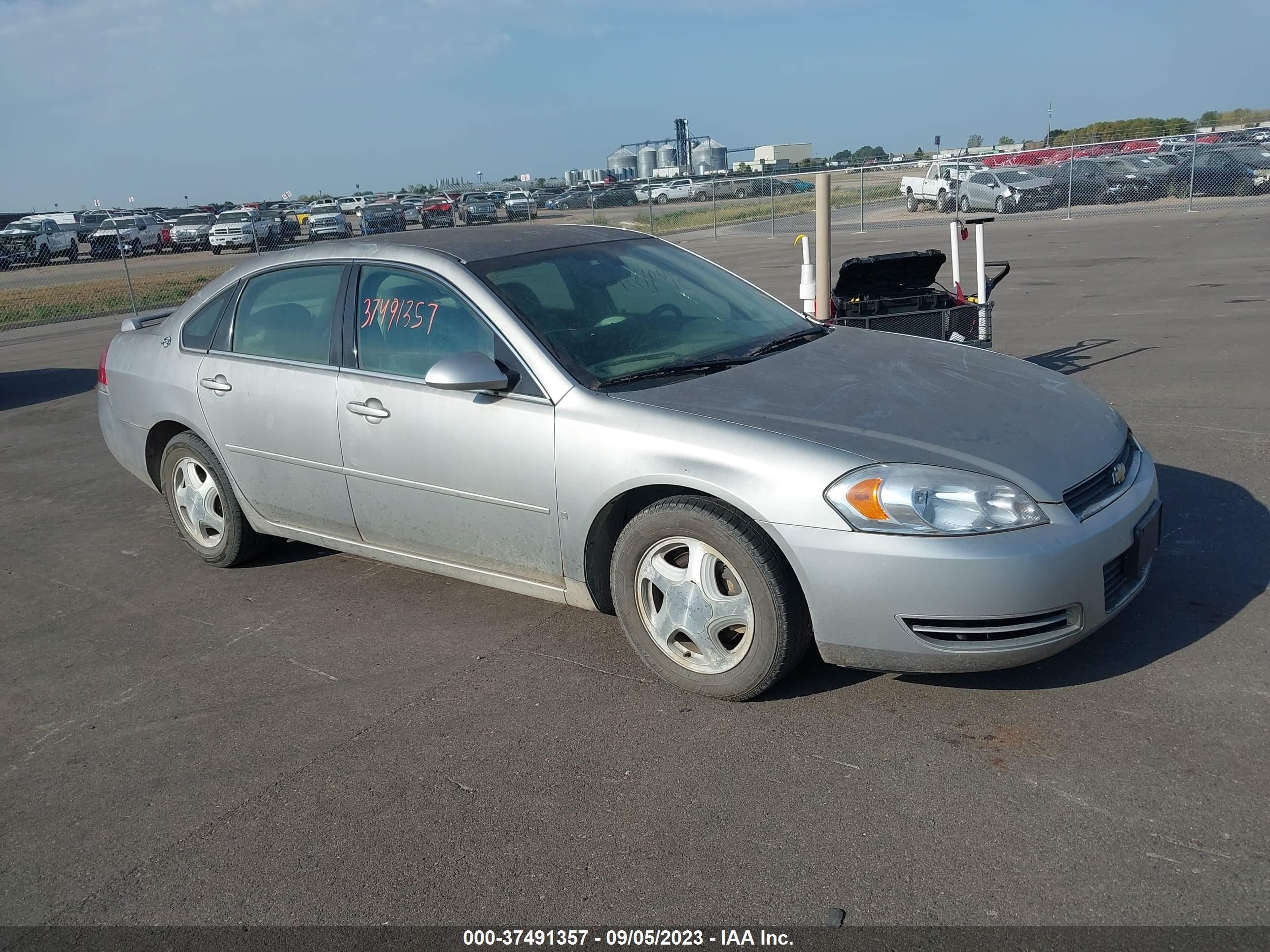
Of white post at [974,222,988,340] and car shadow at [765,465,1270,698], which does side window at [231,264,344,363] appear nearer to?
car shadow at [765,465,1270,698]

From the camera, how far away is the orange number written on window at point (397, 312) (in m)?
4.46

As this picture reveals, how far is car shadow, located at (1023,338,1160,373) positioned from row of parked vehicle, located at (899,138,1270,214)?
17.7 metres

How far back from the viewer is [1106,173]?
2953 cm

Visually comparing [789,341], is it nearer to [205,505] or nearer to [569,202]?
[205,505]

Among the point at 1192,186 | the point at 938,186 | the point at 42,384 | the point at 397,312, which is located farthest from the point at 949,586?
the point at 938,186

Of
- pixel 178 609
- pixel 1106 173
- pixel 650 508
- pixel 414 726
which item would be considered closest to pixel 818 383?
pixel 650 508

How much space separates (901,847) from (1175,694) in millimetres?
1229

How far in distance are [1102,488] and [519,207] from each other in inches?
1508

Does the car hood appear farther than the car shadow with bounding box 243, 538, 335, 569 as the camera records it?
No

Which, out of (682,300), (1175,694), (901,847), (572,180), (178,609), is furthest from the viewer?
(572,180)

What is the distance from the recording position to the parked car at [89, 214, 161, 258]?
40.3 metres

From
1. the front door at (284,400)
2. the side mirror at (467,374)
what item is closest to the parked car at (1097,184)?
the front door at (284,400)

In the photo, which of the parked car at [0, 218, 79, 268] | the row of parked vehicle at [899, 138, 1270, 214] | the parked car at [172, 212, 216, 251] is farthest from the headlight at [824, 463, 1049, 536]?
the parked car at [172, 212, 216, 251]

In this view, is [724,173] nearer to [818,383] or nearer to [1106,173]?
[1106,173]
